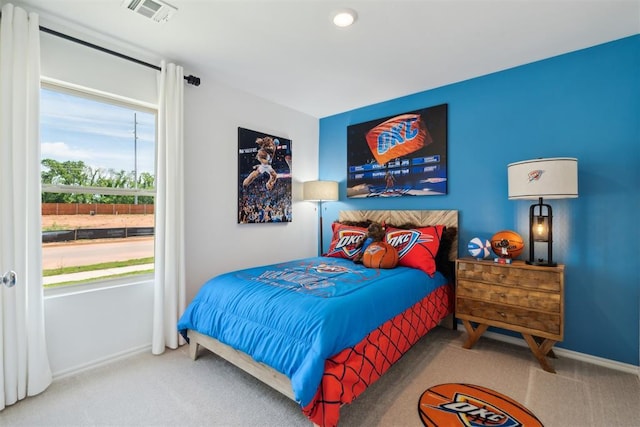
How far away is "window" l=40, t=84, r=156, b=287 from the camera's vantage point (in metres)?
2.23

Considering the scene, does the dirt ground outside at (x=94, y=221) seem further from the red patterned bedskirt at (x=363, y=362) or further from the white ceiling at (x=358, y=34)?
the red patterned bedskirt at (x=363, y=362)

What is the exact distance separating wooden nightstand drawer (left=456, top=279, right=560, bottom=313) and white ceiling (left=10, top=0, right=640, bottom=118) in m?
1.99

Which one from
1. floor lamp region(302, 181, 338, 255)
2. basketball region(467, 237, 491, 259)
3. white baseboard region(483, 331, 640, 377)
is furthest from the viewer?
floor lamp region(302, 181, 338, 255)

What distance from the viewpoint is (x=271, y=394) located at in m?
1.98

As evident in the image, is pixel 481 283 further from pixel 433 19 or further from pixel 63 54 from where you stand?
pixel 63 54

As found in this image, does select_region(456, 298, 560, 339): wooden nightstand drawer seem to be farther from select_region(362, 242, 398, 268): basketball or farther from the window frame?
the window frame

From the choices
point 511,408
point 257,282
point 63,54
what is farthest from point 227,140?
point 511,408

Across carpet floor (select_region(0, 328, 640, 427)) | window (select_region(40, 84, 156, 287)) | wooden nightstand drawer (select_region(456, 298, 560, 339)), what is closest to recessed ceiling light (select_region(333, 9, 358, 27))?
window (select_region(40, 84, 156, 287))

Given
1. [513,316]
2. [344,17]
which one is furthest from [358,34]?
[513,316]

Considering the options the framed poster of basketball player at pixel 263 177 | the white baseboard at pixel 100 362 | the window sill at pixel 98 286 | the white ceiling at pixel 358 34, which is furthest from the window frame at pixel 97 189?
the framed poster of basketball player at pixel 263 177

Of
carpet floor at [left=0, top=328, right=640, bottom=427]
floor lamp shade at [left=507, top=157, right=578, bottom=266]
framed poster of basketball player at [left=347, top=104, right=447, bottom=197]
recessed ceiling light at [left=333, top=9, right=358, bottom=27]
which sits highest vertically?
recessed ceiling light at [left=333, top=9, right=358, bottom=27]

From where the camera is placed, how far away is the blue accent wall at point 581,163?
2.33m

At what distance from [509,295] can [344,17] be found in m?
2.47

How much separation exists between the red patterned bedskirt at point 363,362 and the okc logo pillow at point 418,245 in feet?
1.08
